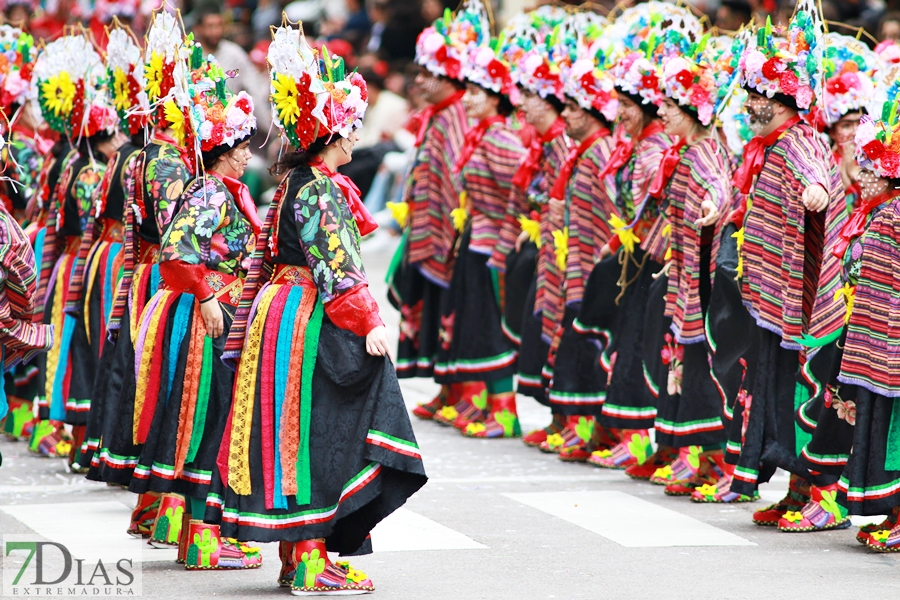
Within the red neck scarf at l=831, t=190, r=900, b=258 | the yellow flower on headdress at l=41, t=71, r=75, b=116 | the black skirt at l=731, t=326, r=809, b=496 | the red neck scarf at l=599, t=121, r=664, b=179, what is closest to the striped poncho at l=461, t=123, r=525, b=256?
the red neck scarf at l=599, t=121, r=664, b=179

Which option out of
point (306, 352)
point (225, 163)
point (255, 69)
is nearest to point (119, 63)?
point (225, 163)

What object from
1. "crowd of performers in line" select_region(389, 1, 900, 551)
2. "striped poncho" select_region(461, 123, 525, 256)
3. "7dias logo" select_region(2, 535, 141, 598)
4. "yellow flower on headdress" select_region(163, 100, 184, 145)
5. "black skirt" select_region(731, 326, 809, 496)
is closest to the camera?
"7dias logo" select_region(2, 535, 141, 598)

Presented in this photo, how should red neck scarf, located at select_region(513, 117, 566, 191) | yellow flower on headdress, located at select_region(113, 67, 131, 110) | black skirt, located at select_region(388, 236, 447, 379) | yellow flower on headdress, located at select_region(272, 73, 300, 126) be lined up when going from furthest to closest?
black skirt, located at select_region(388, 236, 447, 379) < red neck scarf, located at select_region(513, 117, 566, 191) < yellow flower on headdress, located at select_region(113, 67, 131, 110) < yellow flower on headdress, located at select_region(272, 73, 300, 126)

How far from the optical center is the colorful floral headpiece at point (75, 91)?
8.30m

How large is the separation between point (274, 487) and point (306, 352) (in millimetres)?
497

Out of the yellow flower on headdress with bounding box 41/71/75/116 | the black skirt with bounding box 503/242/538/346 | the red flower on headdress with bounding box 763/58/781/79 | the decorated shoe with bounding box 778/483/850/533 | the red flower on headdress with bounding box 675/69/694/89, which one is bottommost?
the decorated shoe with bounding box 778/483/850/533

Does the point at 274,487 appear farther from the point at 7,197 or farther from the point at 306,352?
the point at 7,197

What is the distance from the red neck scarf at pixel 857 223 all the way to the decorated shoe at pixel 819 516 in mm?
1097

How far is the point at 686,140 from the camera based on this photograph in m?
7.91

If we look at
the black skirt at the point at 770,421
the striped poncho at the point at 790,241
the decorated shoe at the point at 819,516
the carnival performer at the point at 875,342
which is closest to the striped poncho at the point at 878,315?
the carnival performer at the point at 875,342

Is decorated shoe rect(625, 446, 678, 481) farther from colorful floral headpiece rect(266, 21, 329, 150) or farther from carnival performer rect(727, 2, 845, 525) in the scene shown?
colorful floral headpiece rect(266, 21, 329, 150)

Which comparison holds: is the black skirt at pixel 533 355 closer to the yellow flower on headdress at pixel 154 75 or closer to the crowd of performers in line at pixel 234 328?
the crowd of performers in line at pixel 234 328

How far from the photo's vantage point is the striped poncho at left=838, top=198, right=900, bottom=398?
6.29 meters

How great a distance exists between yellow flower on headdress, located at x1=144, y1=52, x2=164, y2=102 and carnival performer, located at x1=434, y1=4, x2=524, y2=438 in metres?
3.13
